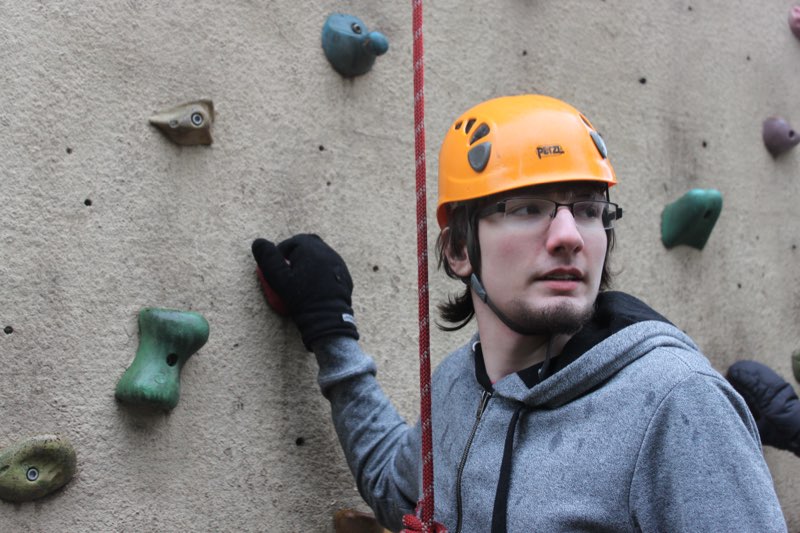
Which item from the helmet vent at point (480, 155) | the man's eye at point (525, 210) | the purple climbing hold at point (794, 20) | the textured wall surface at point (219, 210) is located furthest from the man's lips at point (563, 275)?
the purple climbing hold at point (794, 20)

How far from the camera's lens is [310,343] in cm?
180

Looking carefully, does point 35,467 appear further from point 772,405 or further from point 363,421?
point 772,405

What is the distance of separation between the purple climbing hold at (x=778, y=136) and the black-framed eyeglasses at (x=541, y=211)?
1.74 metres

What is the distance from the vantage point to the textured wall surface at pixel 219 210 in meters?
1.56

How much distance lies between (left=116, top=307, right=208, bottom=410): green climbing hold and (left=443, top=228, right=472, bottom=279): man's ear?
1.64ft

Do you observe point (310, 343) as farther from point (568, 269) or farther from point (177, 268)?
point (568, 269)

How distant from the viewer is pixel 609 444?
1.21 meters

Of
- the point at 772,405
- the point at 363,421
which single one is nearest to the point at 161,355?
the point at 363,421

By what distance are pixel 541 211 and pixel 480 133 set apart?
0.66 feet

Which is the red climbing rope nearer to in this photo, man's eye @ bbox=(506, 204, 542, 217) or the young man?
the young man

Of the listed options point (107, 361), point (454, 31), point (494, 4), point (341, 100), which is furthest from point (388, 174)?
point (107, 361)

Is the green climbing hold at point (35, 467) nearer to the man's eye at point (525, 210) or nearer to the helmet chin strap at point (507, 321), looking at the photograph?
the helmet chin strap at point (507, 321)

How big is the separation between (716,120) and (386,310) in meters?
1.43

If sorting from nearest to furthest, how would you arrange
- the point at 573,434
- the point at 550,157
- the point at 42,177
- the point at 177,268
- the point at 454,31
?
1. the point at 573,434
2. the point at 550,157
3. the point at 42,177
4. the point at 177,268
5. the point at 454,31
